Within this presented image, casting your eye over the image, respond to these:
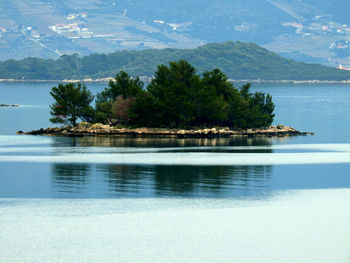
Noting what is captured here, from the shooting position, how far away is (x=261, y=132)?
4232 inches

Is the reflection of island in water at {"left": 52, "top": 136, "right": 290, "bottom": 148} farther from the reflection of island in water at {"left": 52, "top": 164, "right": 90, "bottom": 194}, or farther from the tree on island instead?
the reflection of island in water at {"left": 52, "top": 164, "right": 90, "bottom": 194}

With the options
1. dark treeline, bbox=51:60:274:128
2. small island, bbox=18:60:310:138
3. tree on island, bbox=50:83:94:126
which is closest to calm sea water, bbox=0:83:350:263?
small island, bbox=18:60:310:138

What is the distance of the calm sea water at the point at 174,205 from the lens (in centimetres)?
3353

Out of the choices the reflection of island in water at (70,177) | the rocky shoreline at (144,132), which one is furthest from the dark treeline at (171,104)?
the reflection of island in water at (70,177)

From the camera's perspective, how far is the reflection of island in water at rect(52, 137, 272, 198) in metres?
49.1

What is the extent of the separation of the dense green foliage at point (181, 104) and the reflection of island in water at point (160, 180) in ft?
128

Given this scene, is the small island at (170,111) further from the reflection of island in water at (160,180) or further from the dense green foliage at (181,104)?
the reflection of island in water at (160,180)

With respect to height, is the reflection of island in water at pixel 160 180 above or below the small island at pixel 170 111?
below

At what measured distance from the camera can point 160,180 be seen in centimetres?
5559

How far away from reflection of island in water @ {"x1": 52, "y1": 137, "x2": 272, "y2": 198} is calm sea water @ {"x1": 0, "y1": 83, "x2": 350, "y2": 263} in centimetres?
9

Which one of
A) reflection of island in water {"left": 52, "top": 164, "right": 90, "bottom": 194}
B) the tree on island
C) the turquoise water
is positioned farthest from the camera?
the tree on island

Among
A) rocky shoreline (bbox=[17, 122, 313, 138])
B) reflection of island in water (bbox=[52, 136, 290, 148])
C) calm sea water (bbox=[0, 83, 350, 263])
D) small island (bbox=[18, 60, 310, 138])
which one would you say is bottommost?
calm sea water (bbox=[0, 83, 350, 263])

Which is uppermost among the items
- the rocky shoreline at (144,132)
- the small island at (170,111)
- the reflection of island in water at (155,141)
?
the small island at (170,111)

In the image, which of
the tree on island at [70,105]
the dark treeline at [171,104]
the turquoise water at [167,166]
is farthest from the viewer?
the tree on island at [70,105]
